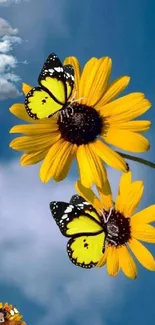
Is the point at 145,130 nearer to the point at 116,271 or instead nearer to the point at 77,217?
the point at 77,217

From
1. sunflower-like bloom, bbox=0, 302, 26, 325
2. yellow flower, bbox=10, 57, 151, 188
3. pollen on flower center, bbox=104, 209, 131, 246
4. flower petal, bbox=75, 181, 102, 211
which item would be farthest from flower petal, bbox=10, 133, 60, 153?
sunflower-like bloom, bbox=0, 302, 26, 325

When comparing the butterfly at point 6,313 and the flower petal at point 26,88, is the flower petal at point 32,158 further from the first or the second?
the butterfly at point 6,313

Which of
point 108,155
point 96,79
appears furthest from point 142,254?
point 96,79

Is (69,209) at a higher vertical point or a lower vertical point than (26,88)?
lower

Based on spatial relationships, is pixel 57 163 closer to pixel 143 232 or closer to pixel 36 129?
pixel 36 129

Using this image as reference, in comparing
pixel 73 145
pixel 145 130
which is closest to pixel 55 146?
pixel 73 145

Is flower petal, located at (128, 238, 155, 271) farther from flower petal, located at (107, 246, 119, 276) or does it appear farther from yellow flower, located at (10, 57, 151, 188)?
yellow flower, located at (10, 57, 151, 188)
